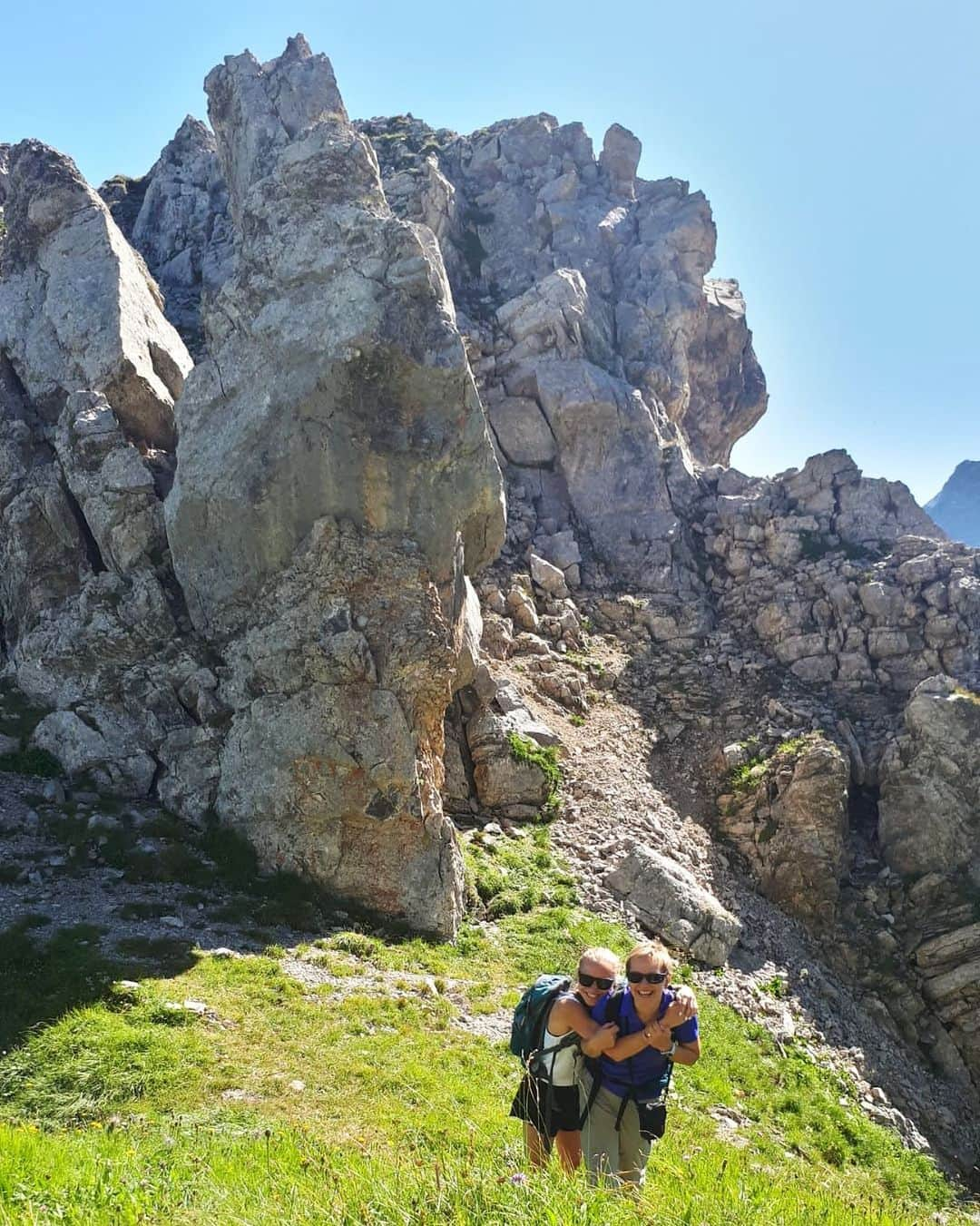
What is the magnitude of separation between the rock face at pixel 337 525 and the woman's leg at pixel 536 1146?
47.0 feet

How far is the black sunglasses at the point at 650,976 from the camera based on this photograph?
7370mm

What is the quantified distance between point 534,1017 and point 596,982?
2.56ft

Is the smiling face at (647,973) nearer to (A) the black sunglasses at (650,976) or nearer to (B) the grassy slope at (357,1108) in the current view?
(A) the black sunglasses at (650,976)

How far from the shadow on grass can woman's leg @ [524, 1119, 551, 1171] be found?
395 inches

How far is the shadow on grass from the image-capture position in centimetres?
1382

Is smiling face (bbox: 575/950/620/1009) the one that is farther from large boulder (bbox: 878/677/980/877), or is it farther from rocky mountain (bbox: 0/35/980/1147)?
large boulder (bbox: 878/677/980/877)

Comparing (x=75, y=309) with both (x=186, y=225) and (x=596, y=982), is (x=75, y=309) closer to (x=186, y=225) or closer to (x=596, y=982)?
Result: (x=186, y=225)

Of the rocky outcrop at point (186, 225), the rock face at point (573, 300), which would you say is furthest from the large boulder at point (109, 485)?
the rocky outcrop at point (186, 225)

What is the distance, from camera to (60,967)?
15.2 meters

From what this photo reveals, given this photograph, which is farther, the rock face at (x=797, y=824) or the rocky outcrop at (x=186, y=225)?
the rocky outcrop at (x=186, y=225)

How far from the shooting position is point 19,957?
15.4 metres

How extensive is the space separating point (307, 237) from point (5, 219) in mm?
17197

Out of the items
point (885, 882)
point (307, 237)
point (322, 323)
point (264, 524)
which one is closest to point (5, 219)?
point (307, 237)

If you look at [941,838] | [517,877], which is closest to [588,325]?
[941,838]
